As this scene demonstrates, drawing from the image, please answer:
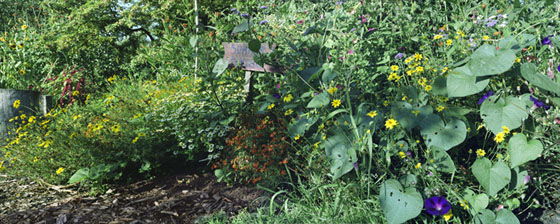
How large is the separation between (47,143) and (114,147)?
50 centimetres

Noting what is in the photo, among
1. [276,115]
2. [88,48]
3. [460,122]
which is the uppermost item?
[460,122]

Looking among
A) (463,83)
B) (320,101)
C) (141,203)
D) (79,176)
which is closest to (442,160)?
(463,83)

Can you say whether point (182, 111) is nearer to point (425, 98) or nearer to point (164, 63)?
point (425, 98)

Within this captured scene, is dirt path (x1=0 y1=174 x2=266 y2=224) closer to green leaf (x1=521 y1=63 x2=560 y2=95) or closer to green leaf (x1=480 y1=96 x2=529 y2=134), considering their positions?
green leaf (x1=480 y1=96 x2=529 y2=134)

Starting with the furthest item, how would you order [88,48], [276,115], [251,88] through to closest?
[88,48], [251,88], [276,115]

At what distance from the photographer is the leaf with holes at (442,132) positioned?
2.00 m

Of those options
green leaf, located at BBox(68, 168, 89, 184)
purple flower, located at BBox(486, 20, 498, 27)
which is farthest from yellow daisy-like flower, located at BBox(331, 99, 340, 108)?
green leaf, located at BBox(68, 168, 89, 184)

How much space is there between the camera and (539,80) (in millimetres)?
1873

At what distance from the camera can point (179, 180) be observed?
10.3 ft

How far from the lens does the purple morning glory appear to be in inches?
76.4

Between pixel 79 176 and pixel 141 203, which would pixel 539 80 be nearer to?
pixel 141 203

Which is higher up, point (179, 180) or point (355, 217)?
point (355, 217)

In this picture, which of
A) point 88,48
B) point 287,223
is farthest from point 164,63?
point 287,223

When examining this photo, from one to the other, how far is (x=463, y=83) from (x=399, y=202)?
0.65 m
